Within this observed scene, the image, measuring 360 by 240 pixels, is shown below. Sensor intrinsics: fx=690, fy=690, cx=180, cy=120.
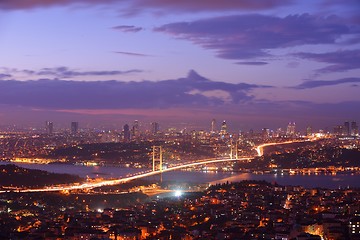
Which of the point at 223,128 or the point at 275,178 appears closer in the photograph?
the point at 275,178

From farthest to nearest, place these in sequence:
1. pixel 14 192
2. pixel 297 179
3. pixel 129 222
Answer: pixel 297 179, pixel 14 192, pixel 129 222

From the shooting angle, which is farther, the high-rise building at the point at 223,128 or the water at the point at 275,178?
the high-rise building at the point at 223,128

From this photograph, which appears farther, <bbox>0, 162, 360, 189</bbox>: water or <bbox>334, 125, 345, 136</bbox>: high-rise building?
<bbox>334, 125, 345, 136</bbox>: high-rise building

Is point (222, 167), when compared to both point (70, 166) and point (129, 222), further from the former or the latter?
point (129, 222)

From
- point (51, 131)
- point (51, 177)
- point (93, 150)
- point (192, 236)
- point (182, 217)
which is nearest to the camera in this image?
point (192, 236)

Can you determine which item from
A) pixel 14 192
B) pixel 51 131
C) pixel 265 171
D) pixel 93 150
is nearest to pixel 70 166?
pixel 93 150

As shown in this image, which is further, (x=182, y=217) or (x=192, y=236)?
(x=182, y=217)

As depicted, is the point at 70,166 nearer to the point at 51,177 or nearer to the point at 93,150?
the point at 93,150

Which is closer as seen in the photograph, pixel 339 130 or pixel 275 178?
pixel 275 178

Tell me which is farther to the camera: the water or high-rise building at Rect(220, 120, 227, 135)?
high-rise building at Rect(220, 120, 227, 135)
